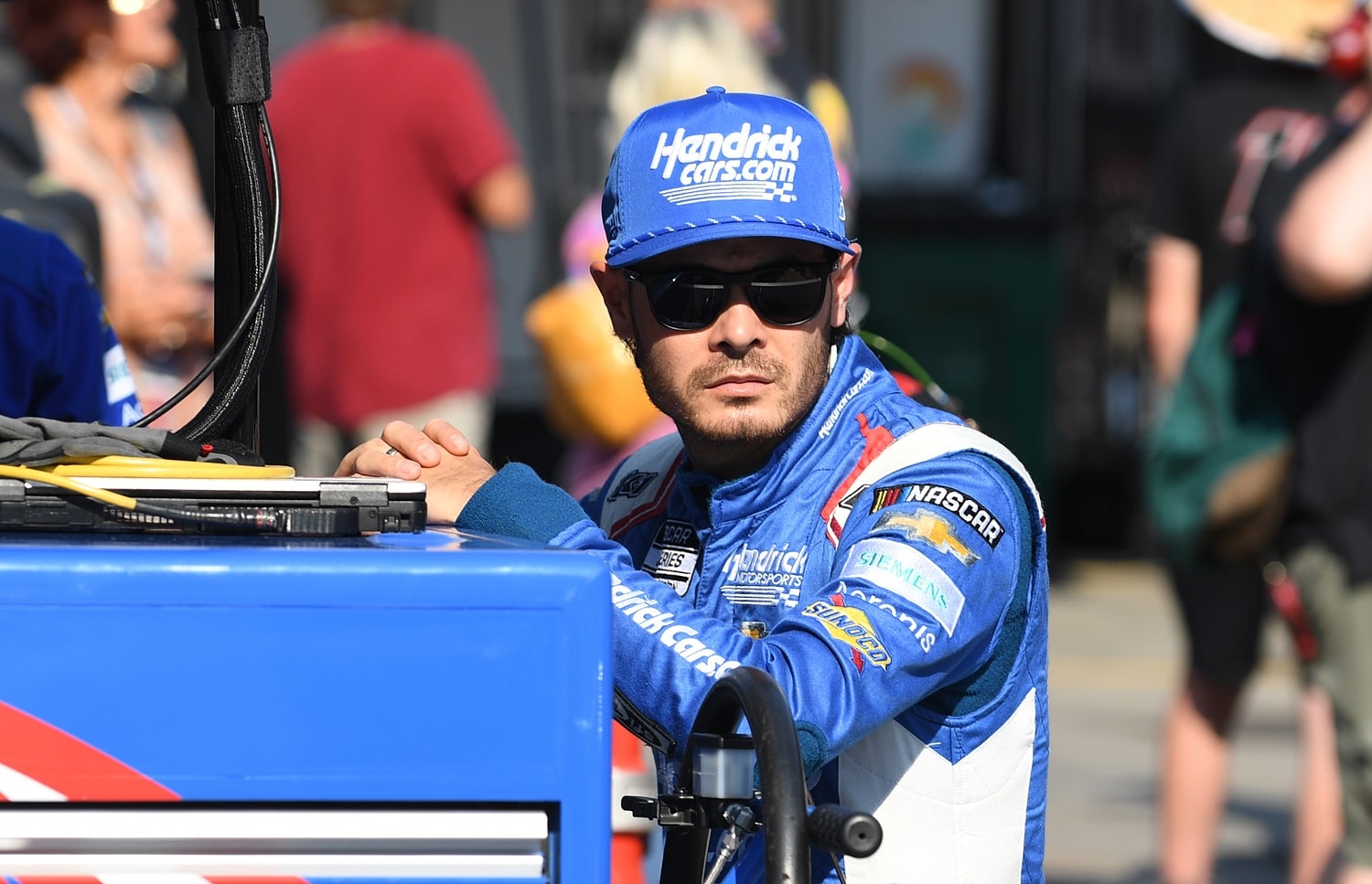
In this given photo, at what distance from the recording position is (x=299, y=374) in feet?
24.2

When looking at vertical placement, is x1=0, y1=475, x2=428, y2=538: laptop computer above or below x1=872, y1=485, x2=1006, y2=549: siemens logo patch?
below

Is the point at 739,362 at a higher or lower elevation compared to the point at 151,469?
higher

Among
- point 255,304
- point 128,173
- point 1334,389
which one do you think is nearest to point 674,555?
point 255,304

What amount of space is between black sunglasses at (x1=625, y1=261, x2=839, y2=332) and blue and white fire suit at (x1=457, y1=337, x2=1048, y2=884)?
0.13m

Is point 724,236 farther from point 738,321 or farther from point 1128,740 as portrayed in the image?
point 1128,740

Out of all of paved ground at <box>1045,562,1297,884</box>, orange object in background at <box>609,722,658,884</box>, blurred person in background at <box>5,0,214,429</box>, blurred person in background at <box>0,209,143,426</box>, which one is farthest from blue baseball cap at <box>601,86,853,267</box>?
paved ground at <box>1045,562,1297,884</box>

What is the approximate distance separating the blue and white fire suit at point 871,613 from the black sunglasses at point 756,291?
0.13 m

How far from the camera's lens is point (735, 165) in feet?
7.84

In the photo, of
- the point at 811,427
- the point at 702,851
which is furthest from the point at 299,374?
the point at 702,851

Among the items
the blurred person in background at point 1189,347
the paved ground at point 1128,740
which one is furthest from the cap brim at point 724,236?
the paved ground at point 1128,740

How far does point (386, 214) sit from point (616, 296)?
4.49m

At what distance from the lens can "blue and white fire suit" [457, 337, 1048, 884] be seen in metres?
2.20

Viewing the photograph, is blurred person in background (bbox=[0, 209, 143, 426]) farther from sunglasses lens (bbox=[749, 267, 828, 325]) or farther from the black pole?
the black pole

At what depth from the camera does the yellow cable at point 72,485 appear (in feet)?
6.00
